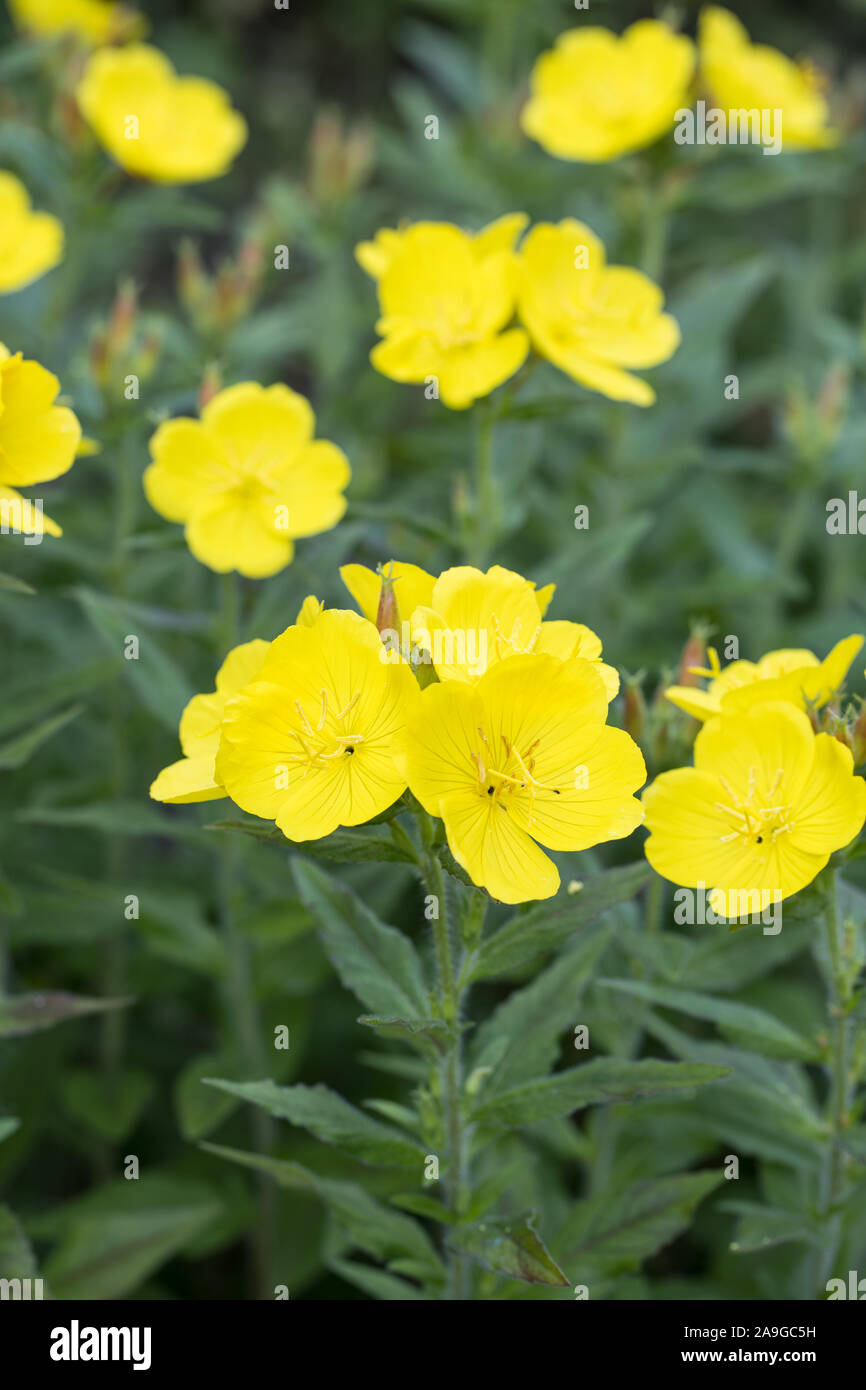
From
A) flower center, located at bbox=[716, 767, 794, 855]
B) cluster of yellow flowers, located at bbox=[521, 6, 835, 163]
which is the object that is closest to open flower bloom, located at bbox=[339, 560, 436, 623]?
flower center, located at bbox=[716, 767, 794, 855]

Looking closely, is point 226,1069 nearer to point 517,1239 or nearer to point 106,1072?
point 106,1072

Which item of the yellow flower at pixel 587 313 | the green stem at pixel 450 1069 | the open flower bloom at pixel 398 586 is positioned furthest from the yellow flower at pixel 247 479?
the green stem at pixel 450 1069

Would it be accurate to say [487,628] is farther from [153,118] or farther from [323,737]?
[153,118]

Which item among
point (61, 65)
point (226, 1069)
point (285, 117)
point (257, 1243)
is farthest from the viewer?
point (285, 117)

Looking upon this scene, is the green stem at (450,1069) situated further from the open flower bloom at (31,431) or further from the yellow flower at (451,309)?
the yellow flower at (451,309)

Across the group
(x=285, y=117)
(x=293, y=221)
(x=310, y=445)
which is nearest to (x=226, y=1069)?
(x=310, y=445)

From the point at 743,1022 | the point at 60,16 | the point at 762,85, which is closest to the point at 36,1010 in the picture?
the point at 743,1022
